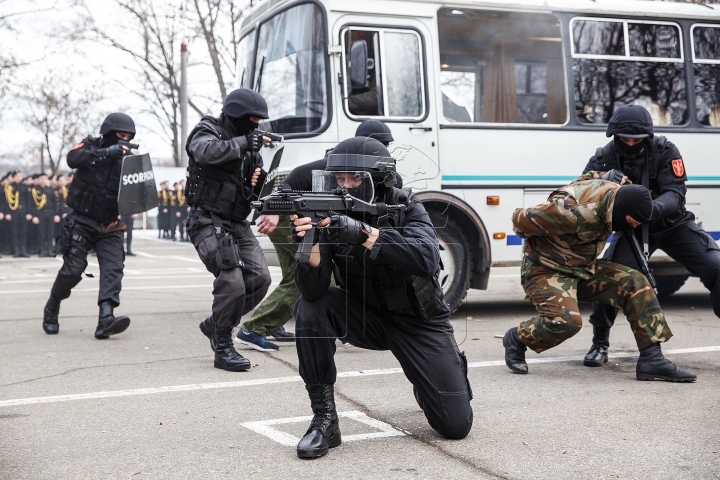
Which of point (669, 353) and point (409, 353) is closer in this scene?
point (409, 353)

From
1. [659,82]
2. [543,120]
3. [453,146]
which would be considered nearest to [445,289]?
[453,146]

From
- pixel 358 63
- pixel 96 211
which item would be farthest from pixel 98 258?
pixel 358 63

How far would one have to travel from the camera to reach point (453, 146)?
7980mm

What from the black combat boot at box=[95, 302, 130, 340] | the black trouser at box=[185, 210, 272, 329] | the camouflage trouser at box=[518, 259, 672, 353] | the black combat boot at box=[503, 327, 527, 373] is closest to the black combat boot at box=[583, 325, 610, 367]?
the camouflage trouser at box=[518, 259, 672, 353]

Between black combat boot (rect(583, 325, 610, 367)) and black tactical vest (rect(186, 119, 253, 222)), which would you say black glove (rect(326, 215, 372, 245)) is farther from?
black combat boot (rect(583, 325, 610, 367))

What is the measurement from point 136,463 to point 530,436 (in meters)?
1.78

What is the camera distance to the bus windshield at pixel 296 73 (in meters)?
7.62

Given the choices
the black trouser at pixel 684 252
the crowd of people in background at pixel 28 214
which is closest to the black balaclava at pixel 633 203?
the black trouser at pixel 684 252

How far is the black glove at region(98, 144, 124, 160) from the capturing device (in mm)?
6957

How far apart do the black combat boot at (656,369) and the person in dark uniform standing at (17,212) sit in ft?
48.6

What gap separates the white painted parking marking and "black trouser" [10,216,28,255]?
1490cm

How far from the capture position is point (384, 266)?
3.87 meters

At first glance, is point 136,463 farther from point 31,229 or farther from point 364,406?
point 31,229

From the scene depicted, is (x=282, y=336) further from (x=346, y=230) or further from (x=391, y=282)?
(x=346, y=230)
